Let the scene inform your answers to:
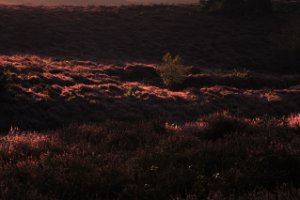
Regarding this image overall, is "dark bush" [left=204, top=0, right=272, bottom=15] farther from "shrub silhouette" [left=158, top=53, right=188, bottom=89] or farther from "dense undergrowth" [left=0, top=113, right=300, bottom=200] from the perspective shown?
"dense undergrowth" [left=0, top=113, right=300, bottom=200]

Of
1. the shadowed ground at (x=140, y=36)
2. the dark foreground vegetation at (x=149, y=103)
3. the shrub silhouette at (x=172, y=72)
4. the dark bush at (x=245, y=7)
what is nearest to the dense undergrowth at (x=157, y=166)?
the dark foreground vegetation at (x=149, y=103)

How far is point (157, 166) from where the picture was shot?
7.27m

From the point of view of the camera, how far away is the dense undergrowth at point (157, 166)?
20.6 feet

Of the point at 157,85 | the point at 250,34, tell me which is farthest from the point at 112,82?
the point at 250,34

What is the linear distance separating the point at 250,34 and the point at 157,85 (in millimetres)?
19105

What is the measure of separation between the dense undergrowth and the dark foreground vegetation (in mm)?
27

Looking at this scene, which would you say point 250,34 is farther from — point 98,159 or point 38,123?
point 98,159

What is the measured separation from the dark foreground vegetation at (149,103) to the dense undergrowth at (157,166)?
0.03 metres

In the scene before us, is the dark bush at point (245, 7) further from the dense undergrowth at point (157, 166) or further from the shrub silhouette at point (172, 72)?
the dense undergrowth at point (157, 166)

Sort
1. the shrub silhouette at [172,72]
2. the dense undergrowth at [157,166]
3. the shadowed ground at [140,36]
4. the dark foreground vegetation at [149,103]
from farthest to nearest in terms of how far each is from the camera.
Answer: the shadowed ground at [140,36], the shrub silhouette at [172,72], the dark foreground vegetation at [149,103], the dense undergrowth at [157,166]

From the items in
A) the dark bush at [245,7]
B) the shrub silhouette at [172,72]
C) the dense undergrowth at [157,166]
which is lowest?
the shrub silhouette at [172,72]

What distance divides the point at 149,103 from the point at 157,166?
38.2ft

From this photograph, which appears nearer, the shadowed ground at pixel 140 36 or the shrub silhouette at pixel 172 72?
the shrub silhouette at pixel 172 72

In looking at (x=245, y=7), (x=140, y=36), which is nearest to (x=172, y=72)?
(x=140, y=36)
